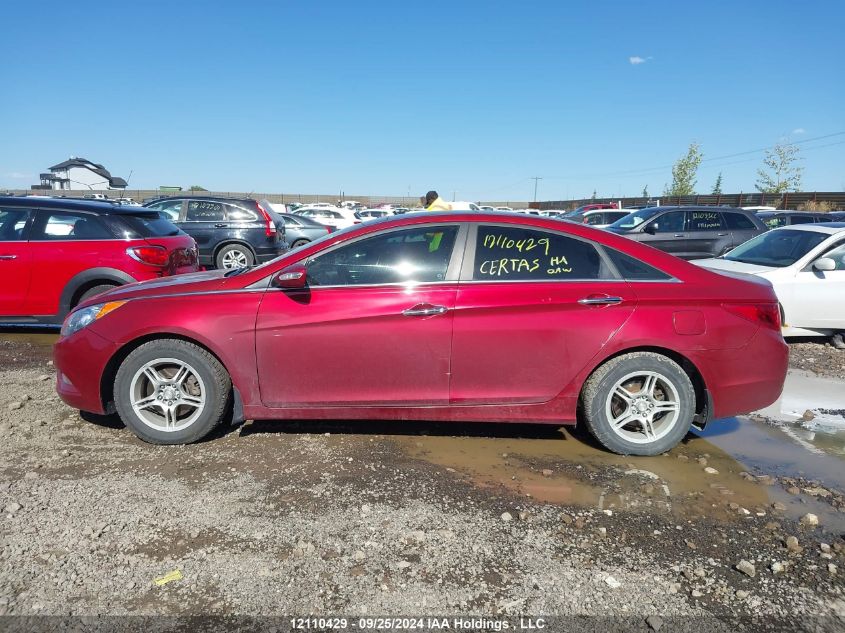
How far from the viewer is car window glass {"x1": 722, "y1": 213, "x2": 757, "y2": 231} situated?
45.0 ft

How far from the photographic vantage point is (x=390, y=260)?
3938 millimetres

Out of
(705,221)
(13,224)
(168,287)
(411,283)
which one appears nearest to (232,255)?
(13,224)

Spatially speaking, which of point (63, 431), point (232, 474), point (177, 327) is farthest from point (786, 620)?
point (63, 431)

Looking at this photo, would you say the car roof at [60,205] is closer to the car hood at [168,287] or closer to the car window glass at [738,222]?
the car hood at [168,287]

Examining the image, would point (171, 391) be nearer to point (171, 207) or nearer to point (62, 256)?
point (62, 256)

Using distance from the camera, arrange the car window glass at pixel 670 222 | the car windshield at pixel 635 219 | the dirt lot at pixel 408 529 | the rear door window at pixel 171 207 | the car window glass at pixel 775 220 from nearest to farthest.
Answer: the dirt lot at pixel 408 529 → the rear door window at pixel 171 207 → the car window glass at pixel 670 222 → the car windshield at pixel 635 219 → the car window glass at pixel 775 220

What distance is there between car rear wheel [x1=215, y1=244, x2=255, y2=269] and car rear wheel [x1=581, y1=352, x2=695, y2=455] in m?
10.2

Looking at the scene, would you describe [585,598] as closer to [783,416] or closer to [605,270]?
[605,270]

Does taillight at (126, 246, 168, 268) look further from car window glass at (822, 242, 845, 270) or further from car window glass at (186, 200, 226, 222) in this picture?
car window glass at (822, 242, 845, 270)

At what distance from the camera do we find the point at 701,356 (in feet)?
12.7

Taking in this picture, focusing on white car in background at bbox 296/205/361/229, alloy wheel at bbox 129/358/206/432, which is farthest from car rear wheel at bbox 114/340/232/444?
white car in background at bbox 296/205/361/229

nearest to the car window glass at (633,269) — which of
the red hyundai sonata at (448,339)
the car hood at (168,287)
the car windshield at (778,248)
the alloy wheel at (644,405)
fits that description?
the red hyundai sonata at (448,339)

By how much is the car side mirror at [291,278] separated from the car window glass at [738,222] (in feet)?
41.5

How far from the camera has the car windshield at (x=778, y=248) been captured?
7.38 meters
